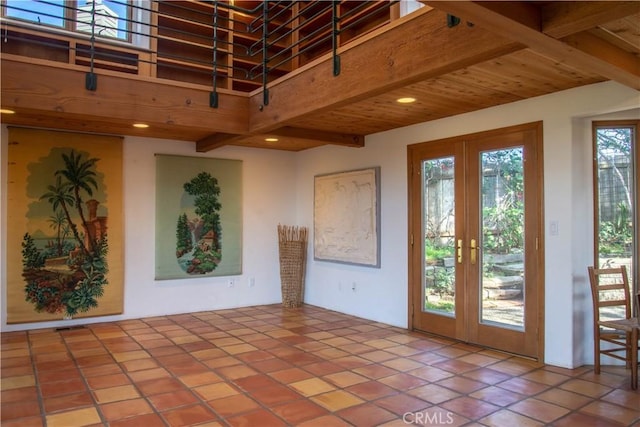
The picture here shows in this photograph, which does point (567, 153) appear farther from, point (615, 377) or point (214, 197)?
point (214, 197)

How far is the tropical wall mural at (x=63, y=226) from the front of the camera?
473 cm

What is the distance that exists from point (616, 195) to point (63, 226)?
17.7 ft

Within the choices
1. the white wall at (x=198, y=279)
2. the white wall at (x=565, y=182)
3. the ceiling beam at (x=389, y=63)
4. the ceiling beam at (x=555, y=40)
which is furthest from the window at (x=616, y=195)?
A: the white wall at (x=198, y=279)

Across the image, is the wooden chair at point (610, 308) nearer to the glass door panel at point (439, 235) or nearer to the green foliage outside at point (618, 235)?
the green foliage outside at point (618, 235)

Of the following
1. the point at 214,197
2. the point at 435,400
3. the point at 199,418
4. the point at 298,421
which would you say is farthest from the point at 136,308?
the point at 435,400

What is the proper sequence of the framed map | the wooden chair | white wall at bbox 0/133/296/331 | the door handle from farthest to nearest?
white wall at bbox 0/133/296/331
the framed map
the door handle
the wooden chair

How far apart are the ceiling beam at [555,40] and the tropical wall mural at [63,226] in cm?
448

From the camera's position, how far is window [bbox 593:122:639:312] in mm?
3625

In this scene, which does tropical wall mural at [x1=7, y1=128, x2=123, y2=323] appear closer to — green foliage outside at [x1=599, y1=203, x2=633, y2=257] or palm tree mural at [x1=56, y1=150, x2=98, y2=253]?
palm tree mural at [x1=56, y1=150, x2=98, y2=253]

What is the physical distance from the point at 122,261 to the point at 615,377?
4.93m

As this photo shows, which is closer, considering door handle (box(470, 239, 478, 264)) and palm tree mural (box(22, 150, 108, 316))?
door handle (box(470, 239, 478, 264))

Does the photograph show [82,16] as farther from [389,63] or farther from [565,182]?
[565,182]

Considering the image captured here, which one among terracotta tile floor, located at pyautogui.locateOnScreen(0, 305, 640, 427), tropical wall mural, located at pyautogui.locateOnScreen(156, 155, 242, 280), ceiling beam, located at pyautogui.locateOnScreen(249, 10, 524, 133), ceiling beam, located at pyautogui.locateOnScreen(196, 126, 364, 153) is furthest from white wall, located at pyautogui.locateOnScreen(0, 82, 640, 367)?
ceiling beam, located at pyautogui.locateOnScreen(249, 10, 524, 133)

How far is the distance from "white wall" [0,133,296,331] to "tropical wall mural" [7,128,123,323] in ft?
0.31
